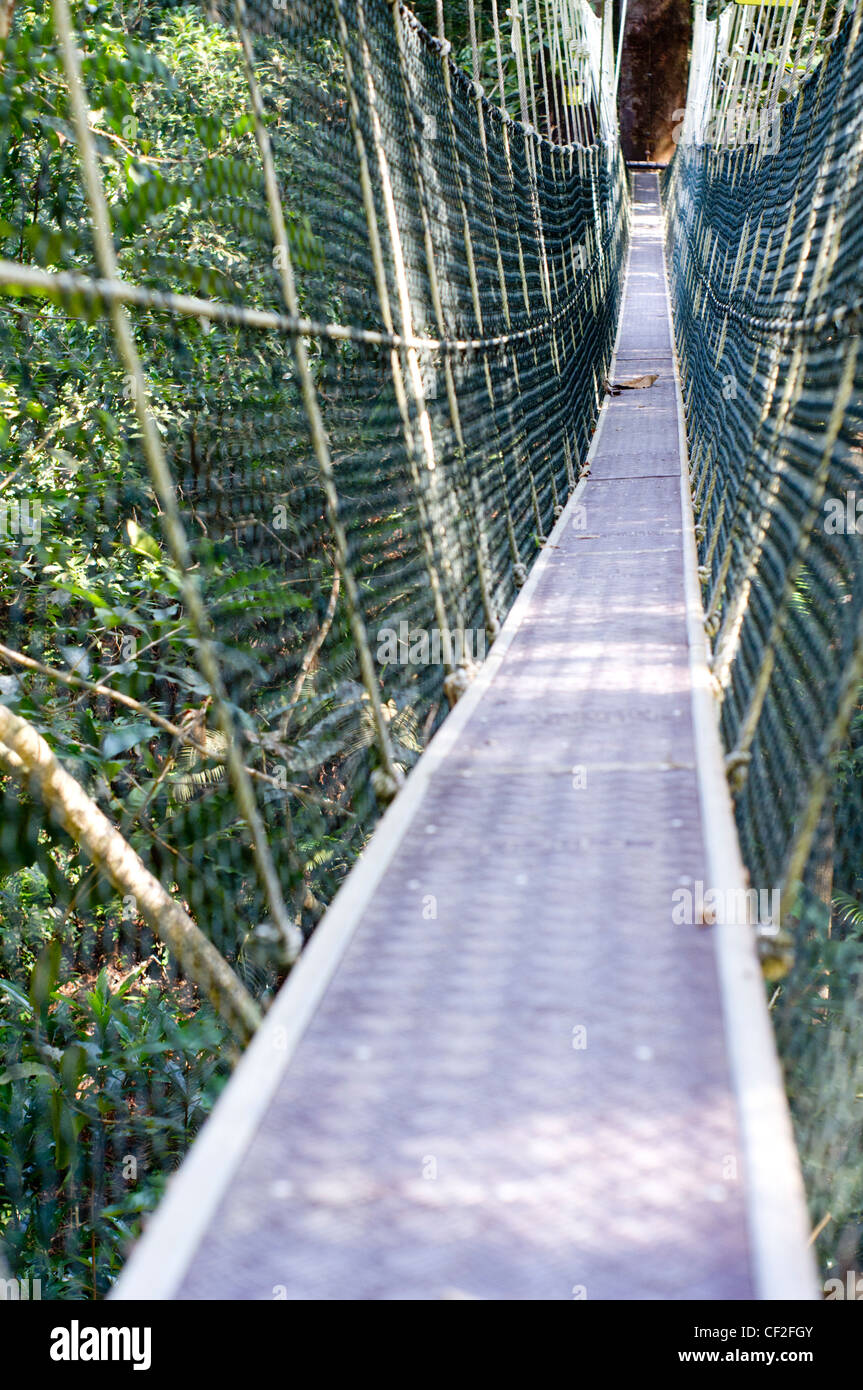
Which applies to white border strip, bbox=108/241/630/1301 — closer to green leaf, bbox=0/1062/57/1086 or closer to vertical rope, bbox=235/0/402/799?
vertical rope, bbox=235/0/402/799

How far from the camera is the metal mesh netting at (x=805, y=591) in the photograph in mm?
1518

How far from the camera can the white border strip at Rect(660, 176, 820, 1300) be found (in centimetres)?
81

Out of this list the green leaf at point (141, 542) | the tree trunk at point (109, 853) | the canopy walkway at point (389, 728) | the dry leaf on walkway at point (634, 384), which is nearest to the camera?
the canopy walkway at point (389, 728)

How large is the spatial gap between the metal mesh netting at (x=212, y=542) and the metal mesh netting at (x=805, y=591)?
0.58 metres

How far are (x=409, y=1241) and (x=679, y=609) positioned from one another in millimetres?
2031

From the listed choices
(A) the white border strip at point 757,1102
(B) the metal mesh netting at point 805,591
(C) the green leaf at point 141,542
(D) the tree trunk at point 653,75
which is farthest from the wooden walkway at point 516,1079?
(D) the tree trunk at point 653,75
